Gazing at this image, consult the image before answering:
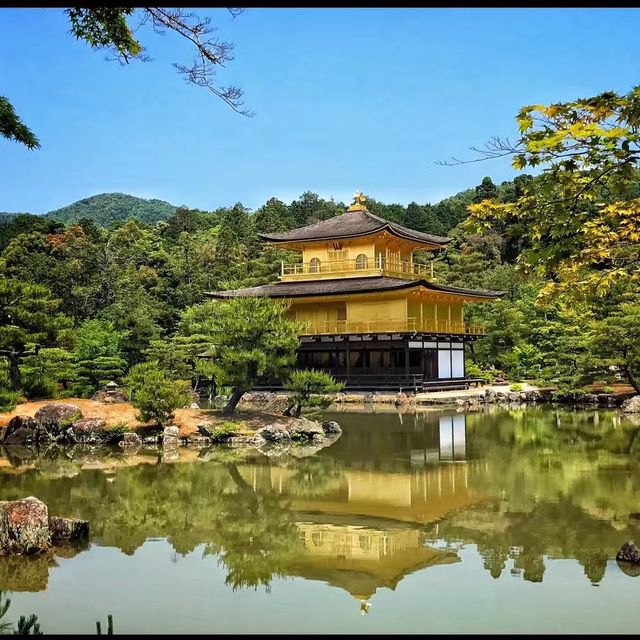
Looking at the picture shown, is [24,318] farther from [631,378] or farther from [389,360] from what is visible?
[631,378]

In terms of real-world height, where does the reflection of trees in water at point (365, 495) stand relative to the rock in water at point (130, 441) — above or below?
below

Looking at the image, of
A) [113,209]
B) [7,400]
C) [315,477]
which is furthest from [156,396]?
[113,209]

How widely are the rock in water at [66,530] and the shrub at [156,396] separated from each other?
820 cm

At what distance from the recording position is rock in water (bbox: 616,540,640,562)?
22.2ft

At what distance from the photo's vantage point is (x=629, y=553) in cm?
680

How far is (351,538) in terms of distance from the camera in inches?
314

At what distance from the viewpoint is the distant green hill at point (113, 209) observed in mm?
99750

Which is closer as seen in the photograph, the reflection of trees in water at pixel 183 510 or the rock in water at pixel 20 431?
the reflection of trees in water at pixel 183 510

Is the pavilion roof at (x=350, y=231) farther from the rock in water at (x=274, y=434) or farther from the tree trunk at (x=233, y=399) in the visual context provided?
the rock in water at (x=274, y=434)

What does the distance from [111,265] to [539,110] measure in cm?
3888

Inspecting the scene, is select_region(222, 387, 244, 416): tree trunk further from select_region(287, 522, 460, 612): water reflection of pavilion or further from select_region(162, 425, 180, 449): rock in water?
select_region(287, 522, 460, 612): water reflection of pavilion

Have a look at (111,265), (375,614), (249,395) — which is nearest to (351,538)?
(375,614)

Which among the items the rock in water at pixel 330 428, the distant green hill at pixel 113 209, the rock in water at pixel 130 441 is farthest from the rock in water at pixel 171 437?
the distant green hill at pixel 113 209

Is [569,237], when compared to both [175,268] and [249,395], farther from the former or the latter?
[175,268]
